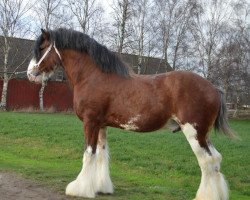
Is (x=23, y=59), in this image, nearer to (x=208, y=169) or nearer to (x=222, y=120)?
(x=222, y=120)

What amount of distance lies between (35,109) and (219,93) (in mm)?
31298

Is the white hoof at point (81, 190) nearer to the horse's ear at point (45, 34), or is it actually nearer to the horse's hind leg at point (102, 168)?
the horse's hind leg at point (102, 168)

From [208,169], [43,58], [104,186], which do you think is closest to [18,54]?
[43,58]

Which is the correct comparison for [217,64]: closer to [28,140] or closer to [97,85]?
[28,140]

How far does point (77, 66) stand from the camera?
7082mm

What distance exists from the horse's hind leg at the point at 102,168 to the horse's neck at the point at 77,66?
0.93 metres

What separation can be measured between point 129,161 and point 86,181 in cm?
467

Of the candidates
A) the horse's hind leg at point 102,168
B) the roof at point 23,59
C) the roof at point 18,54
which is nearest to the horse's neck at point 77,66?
the horse's hind leg at point 102,168

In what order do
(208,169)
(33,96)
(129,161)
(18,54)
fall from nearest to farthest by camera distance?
(208,169) < (129,161) < (33,96) < (18,54)

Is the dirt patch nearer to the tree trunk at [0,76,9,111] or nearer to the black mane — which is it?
the black mane

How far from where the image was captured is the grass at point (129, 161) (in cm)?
788

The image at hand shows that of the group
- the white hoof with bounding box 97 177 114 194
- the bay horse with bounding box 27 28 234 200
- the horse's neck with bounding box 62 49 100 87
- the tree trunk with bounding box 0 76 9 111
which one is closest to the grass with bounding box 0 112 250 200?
the white hoof with bounding box 97 177 114 194

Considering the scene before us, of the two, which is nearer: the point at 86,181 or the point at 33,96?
the point at 86,181

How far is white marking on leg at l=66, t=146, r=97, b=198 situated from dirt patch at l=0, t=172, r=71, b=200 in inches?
7.4
